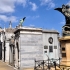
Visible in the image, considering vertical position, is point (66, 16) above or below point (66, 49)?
above

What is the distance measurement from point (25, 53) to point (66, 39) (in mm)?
13873

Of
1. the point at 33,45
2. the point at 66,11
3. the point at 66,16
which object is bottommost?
the point at 33,45

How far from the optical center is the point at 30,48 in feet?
75.5

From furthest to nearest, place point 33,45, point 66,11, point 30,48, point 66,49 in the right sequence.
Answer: point 33,45 → point 30,48 → point 66,11 → point 66,49

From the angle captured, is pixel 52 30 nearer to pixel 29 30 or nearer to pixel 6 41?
pixel 29 30

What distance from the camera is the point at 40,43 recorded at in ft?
78.8

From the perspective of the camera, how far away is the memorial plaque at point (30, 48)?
22.4 m

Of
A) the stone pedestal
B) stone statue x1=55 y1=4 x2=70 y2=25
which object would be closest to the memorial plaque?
stone statue x1=55 y1=4 x2=70 y2=25

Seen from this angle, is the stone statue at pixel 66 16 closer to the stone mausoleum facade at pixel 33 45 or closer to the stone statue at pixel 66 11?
the stone statue at pixel 66 11

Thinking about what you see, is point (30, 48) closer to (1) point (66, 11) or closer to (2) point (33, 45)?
(2) point (33, 45)

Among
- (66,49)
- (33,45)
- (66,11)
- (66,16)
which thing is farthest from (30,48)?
(66,49)

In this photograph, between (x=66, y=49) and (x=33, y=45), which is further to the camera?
(x=33, y=45)

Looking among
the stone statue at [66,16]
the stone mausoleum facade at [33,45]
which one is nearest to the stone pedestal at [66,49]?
the stone statue at [66,16]

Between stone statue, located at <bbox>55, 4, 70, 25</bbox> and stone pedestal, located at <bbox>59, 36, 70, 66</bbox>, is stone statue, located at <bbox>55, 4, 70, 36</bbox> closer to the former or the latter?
stone statue, located at <bbox>55, 4, 70, 25</bbox>
